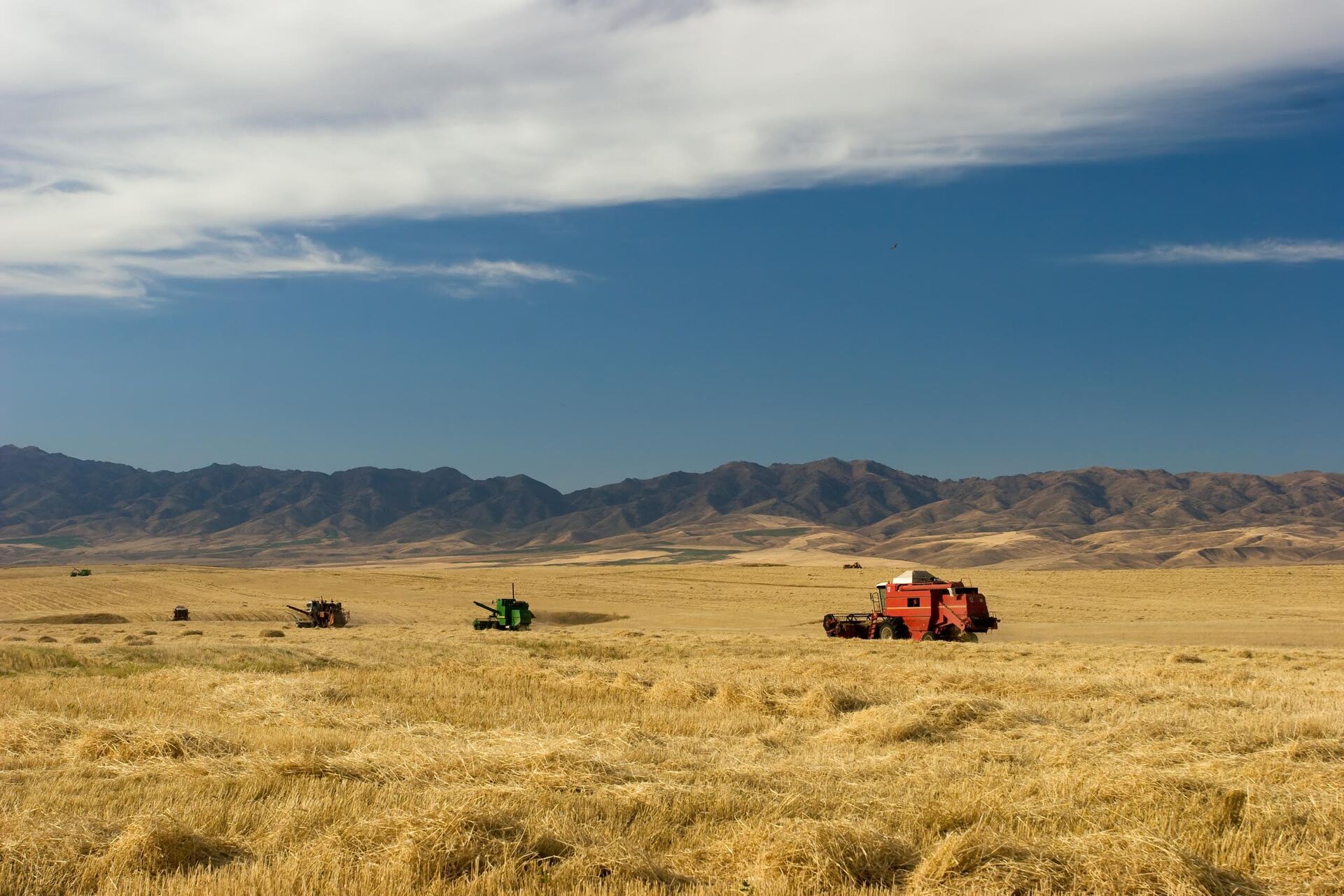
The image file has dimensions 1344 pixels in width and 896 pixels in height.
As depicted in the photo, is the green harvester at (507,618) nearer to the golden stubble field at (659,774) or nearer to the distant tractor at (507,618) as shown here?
the distant tractor at (507,618)

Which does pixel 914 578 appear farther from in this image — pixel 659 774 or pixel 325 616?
pixel 659 774

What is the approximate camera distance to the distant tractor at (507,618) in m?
52.8

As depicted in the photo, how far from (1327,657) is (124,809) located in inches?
1189

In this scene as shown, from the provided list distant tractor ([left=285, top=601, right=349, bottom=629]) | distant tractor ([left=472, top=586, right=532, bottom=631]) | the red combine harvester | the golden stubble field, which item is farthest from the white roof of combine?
distant tractor ([left=285, top=601, right=349, bottom=629])

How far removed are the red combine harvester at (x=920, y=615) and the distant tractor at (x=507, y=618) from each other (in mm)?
16707

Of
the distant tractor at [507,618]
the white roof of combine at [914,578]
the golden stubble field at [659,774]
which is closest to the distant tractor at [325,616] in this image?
the distant tractor at [507,618]

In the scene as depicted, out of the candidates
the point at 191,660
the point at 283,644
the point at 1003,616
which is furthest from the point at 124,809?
the point at 1003,616

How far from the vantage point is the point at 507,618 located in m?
54.1

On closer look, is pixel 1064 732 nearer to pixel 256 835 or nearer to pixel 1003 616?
pixel 256 835

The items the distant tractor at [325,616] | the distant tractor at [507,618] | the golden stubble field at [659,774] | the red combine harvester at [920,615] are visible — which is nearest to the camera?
the golden stubble field at [659,774]

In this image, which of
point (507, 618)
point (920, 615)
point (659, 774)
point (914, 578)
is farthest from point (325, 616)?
point (659, 774)

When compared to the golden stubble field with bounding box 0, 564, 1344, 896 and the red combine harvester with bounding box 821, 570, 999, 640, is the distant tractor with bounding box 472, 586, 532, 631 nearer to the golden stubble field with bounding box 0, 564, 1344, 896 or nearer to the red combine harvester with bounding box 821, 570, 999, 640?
the red combine harvester with bounding box 821, 570, 999, 640

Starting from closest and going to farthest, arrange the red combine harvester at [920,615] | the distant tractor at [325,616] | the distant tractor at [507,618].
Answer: the red combine harvester at [920,615]
the distant tractor at [507,618]
the distant tractor at [325,616]

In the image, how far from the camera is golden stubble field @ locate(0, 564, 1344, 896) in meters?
7.99
